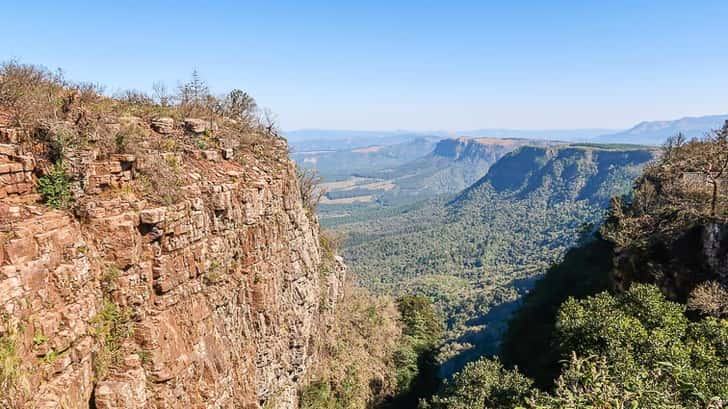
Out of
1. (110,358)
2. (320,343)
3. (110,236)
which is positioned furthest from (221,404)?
(320,343)

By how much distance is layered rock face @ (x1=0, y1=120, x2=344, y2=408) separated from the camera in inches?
340

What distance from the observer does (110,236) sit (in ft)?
34.5

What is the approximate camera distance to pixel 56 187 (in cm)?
997

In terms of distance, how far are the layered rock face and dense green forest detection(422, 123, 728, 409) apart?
968 centimetres

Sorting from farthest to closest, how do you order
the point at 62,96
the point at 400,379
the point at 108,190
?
the point at 400,379 < the point at 62,96 < the point at 108,190

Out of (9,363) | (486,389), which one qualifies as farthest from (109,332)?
(486,389)

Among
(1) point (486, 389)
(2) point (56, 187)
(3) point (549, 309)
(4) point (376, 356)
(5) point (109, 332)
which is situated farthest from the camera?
(3) point (549, 309)

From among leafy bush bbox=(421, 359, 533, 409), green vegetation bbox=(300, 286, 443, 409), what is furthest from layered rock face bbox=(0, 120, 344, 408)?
leafy bush bbox=(421, 359, 533, 409)

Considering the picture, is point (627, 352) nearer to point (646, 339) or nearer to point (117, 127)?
point (646, 339)

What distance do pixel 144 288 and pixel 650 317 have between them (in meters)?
18.9

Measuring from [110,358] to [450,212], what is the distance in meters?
189

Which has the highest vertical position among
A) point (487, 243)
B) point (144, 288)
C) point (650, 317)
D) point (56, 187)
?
point (56, 187)

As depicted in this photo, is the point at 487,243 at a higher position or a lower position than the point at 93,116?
lower

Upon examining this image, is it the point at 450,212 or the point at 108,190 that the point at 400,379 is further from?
the point at 450,212
